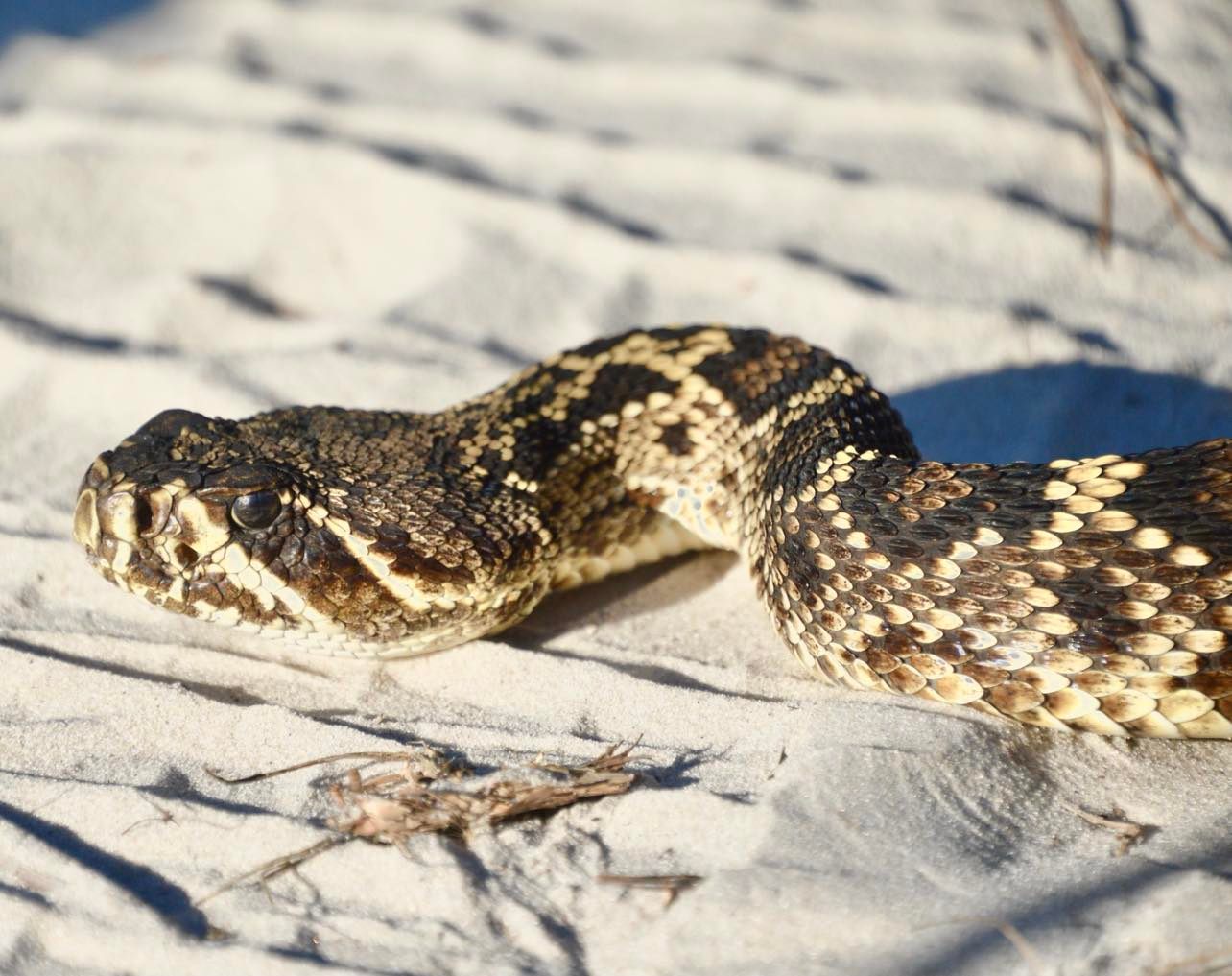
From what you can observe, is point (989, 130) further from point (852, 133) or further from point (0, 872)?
point (0, 872)

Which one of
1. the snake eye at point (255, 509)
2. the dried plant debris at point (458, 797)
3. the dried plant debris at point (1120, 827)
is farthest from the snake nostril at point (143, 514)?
the dried plant debris at point (1120, 827)

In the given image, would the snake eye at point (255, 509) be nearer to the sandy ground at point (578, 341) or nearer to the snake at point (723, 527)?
the snake at point (723, 527)

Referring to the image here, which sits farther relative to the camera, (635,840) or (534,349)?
(534,349)

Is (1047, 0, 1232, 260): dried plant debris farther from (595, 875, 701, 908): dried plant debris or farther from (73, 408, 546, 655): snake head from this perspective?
(595, 875, 701, 908): dried plant debris

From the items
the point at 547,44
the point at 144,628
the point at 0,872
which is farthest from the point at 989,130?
the point at 0,872

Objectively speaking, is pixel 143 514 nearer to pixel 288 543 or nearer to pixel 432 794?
pixel 288 543

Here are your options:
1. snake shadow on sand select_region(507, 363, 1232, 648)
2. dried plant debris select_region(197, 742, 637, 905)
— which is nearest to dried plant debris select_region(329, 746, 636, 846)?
dried plant debris select_region(197, 742, 637, 905)
